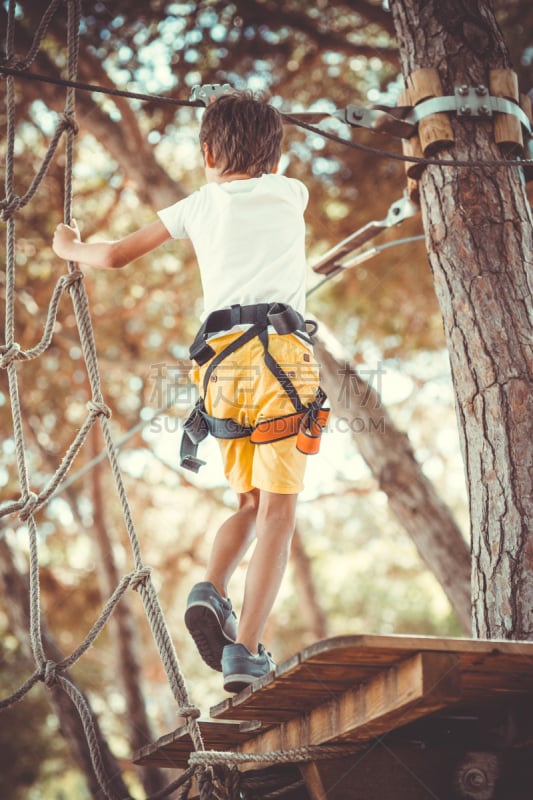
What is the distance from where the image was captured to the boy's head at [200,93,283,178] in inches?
84.5

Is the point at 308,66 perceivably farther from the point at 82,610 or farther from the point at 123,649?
the point at 82,610

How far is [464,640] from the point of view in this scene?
4.46 feet

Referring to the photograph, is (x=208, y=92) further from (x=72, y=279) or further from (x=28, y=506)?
(x=28, y=506)

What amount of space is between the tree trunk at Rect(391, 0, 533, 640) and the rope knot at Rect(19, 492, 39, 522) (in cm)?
107

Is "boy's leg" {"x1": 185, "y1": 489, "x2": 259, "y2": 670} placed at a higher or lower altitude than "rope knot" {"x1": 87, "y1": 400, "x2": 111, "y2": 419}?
lower

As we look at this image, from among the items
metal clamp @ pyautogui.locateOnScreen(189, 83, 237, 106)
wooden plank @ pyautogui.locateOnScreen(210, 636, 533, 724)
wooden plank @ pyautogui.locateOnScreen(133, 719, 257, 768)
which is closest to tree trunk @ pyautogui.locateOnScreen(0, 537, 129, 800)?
wooden plank @ pyautogui.locateOnScreen(133, 719, 257, 768)

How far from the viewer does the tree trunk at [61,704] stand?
11.6ft

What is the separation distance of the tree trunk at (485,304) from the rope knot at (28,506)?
1.07 m

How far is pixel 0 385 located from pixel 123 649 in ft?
6.41

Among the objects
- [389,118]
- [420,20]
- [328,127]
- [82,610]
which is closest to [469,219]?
[389,118]

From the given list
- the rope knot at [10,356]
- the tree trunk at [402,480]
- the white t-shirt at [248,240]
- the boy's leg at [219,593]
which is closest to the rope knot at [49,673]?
the boy's leg at [219,593]

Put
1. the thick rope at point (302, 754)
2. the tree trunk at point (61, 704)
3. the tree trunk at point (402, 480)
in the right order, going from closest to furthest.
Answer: the thick rope at point (302, 754) < the tree trunk at point (402, 480) < the tree trunk at point (61, 704)

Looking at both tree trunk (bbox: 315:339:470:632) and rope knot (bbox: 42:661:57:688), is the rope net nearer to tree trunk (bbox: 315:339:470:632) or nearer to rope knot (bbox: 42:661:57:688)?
rope knot (bbox: 42:661:57:688)

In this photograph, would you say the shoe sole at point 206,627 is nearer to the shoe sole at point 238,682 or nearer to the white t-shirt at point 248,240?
the shoe sole at point 238,682
